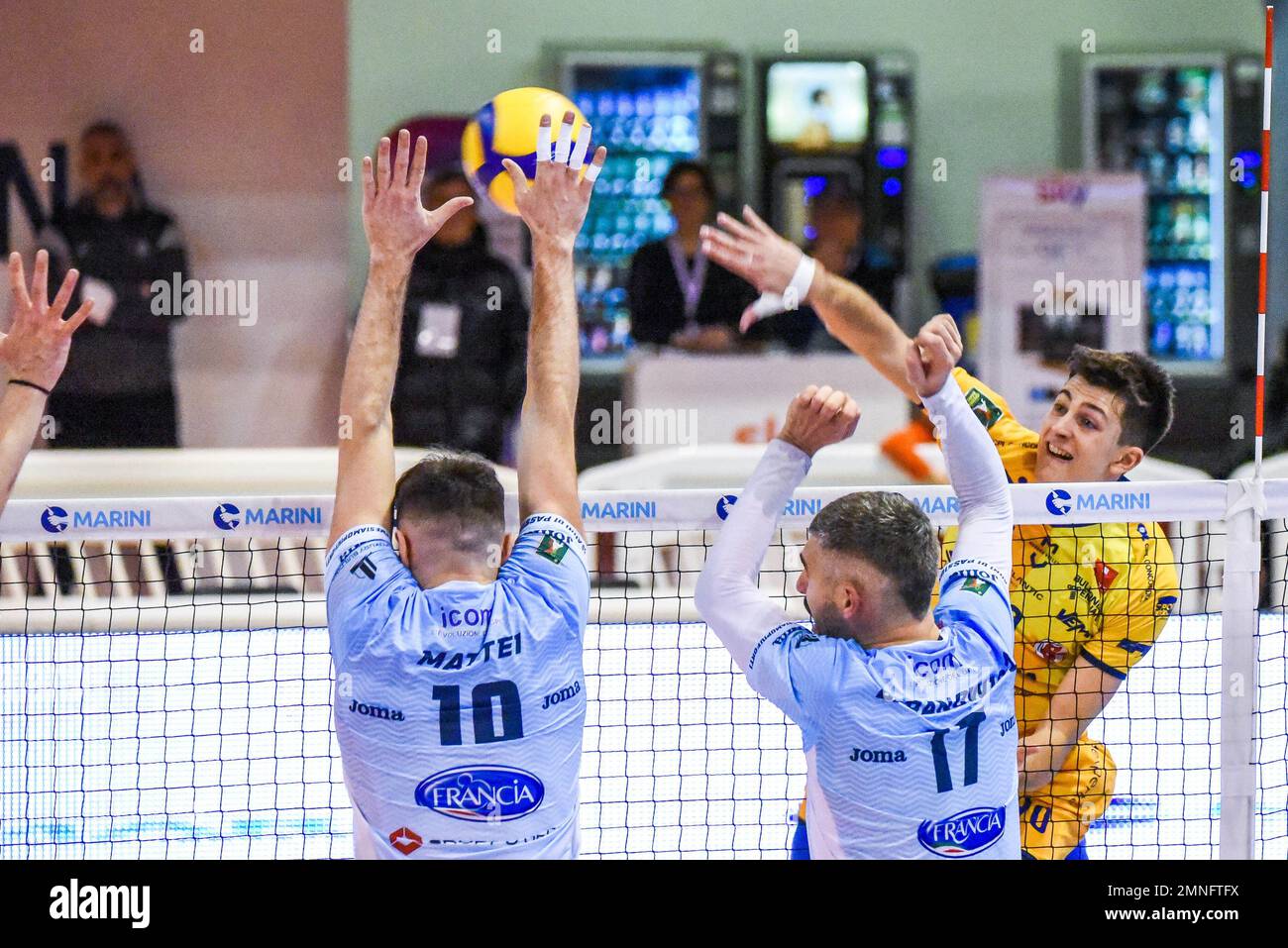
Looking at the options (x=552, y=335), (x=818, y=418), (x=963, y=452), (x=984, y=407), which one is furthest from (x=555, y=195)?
(x=984, y=407)

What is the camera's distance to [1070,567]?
3850 mm

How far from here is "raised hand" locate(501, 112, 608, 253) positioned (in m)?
3.46

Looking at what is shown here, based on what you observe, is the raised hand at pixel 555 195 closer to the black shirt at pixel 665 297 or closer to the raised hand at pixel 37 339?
the raised hand at pixel 37 339

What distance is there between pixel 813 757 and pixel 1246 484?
1470 mm

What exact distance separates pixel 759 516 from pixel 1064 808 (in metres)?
1.22

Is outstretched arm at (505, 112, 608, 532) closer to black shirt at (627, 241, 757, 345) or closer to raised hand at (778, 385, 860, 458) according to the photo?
raised hand at (778, 385, 860, 458)

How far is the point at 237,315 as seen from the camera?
12.3 m

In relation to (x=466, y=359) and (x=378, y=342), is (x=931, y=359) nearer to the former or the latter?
(x=378, y=342)

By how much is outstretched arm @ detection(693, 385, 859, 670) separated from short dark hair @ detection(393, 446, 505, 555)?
18.1 inches

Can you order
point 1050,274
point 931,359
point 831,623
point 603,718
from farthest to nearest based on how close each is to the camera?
point 1050,274, point 603,718, point 931,359, point 831,623

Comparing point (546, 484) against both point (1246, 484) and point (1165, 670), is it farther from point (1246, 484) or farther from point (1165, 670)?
point (1165, 670)

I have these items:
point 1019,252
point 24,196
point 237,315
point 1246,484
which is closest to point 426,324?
point 237,315

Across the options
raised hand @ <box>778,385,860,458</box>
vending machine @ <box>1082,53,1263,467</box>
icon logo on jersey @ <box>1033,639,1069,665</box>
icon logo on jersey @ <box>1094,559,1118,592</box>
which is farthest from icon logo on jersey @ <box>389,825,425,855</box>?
vending machine @ <box>1082,53,1263,467</box>

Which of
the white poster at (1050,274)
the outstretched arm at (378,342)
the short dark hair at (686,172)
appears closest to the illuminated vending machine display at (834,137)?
the white poster at (1050,274)
